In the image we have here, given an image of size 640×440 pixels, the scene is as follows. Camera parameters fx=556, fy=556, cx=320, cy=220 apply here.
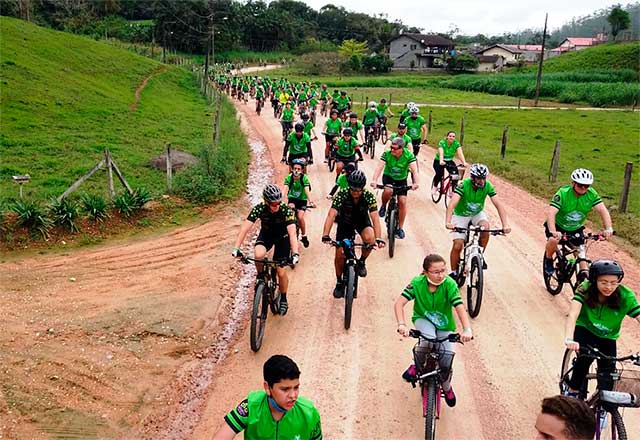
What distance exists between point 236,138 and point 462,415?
18.6 m

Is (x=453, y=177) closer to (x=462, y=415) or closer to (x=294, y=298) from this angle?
(x=294, y=298)

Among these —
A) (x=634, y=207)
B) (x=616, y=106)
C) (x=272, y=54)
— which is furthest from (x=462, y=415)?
(x=272, y=54)

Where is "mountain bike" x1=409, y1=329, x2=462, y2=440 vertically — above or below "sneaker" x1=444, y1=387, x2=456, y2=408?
above

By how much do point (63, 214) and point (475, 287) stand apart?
859 cm

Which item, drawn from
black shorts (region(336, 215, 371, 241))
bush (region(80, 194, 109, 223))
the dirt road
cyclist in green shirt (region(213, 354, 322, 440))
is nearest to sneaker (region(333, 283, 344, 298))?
the dirt road

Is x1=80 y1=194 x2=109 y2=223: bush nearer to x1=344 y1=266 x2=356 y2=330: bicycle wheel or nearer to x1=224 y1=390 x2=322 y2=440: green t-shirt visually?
x1=344 y1=266 x2=356 y2=330: bicycle wheel

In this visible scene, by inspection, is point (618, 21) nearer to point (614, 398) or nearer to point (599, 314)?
point (599, 314)

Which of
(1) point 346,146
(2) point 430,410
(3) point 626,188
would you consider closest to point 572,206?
(2) point 430,410

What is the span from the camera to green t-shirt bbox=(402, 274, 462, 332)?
5570 mm

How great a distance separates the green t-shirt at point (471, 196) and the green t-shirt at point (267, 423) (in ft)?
18.6

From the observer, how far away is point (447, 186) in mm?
13859

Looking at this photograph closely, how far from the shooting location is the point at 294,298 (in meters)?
9.09

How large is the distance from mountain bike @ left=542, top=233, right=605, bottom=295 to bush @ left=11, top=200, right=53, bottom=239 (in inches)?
381

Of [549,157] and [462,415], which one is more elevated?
[549,157]
